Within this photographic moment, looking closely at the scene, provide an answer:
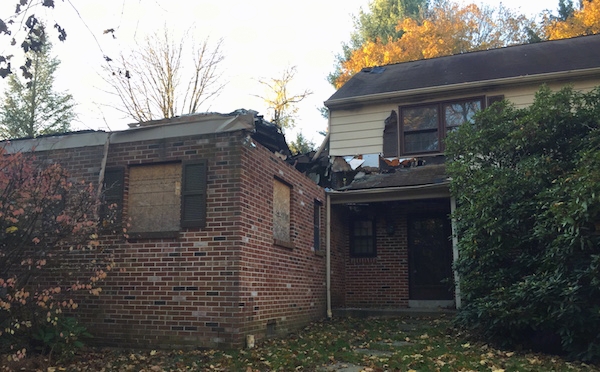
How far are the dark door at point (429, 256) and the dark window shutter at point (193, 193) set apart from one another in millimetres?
6122

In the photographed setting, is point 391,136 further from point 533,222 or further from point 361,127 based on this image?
point 533,222

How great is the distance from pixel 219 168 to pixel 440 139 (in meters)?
6.54

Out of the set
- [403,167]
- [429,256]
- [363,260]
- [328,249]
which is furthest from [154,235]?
[429,256]

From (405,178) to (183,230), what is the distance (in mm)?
5592

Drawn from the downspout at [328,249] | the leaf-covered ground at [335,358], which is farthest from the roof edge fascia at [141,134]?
the downspout at [328,249]

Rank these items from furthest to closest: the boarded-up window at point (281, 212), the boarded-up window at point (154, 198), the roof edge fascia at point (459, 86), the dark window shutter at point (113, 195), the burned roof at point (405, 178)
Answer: the roof edge fascia at point (459, 86) < the burned roof at point (405, 178) < the boarded-up window at point (281, 212) < the dark window shutter at point (113, 195) < the boarded-up window at point (154, 198)

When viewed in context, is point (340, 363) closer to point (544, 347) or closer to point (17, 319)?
point (544, 347)

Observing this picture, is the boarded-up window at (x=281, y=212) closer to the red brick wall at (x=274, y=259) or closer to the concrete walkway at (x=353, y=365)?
the red brick wall at (x=274, y=259)

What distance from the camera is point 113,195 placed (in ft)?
24.8

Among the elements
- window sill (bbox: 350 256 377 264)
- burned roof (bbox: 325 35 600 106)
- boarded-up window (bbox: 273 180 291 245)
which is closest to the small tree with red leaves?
boarded-up window (bbox: 273 180 291 245)

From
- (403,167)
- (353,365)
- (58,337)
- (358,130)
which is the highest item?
(358,130)

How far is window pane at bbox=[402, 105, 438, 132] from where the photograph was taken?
1216 cm

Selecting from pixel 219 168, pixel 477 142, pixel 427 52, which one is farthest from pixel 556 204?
pixel 427 52

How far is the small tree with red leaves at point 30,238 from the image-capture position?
5148 millimetres
